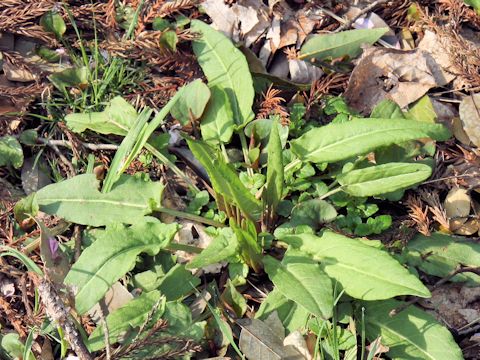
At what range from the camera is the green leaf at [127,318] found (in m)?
1.91

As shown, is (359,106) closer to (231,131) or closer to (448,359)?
(231,131)

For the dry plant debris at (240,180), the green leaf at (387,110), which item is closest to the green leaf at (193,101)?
the dry plant debris at (240,180)

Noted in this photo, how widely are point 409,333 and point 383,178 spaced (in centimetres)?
52

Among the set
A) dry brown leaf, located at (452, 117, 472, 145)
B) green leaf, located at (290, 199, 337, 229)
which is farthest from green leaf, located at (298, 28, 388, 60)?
green leaf, located at (290, 199, 337, 229)

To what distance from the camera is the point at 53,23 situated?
101 inches

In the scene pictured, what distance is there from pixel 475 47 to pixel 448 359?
4.48 ft

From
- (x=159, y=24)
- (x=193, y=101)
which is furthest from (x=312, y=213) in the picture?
(x=159, y=24)

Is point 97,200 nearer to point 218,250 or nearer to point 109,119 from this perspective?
point 109,119

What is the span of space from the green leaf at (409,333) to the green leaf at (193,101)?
3.12 feet

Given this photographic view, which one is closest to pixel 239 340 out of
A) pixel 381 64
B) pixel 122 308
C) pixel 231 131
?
pixel 122 308

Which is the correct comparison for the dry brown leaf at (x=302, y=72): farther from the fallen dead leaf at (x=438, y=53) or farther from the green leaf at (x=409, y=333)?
the green leaf at (x=409, y=333)

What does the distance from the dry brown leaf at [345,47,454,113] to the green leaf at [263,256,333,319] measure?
2.73 feet

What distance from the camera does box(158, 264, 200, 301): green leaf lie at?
205 centimetres

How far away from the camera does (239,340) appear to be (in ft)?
6.45
